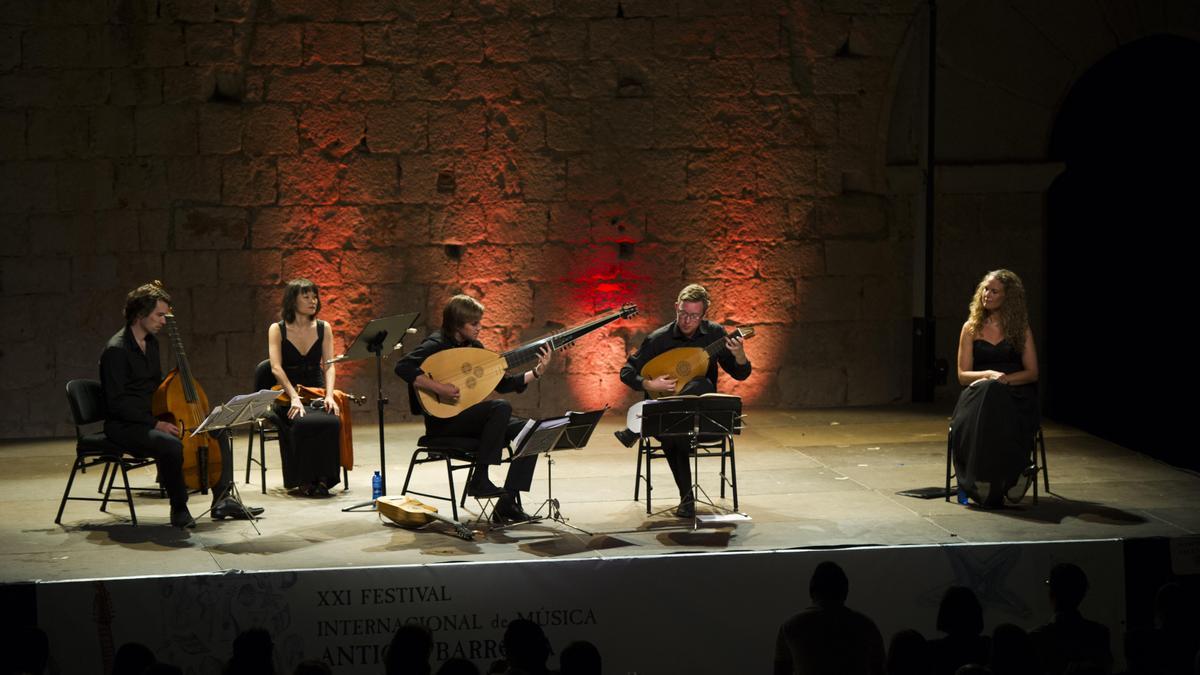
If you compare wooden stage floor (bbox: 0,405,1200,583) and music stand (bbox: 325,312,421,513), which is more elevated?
music stand (bbox: 325,312,421,513)

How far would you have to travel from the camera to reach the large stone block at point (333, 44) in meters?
10.1

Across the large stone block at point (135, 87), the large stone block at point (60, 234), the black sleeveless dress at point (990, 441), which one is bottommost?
the black sleeveless dress at point (990, 441)

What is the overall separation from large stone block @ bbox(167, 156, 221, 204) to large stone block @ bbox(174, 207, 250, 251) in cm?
11

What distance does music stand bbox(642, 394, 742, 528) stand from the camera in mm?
6844

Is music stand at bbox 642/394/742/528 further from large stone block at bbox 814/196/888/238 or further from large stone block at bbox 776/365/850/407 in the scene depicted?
large stone block at bbox 814/196/888/238

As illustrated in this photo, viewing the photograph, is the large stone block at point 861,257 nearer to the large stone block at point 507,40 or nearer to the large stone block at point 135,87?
the large stone block at point 507,40

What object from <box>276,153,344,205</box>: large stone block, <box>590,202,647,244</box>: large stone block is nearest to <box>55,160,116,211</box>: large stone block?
<box>276,153,344,205</box>: large stone block

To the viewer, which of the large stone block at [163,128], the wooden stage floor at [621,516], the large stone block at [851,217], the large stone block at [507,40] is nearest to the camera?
the wooden stage floor at [621,516]

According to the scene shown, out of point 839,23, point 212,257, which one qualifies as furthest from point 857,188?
point 212,257

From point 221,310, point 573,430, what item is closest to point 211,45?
point 221,310

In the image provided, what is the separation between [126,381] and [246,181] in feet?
10.8

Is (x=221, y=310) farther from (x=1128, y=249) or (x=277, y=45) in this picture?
(x=1128, y=249)

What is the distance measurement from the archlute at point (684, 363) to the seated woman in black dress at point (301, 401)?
6.36 feet

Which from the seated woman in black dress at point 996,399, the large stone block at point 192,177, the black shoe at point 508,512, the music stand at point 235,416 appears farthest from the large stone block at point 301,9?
the seated woman in black dress at point 996,399
